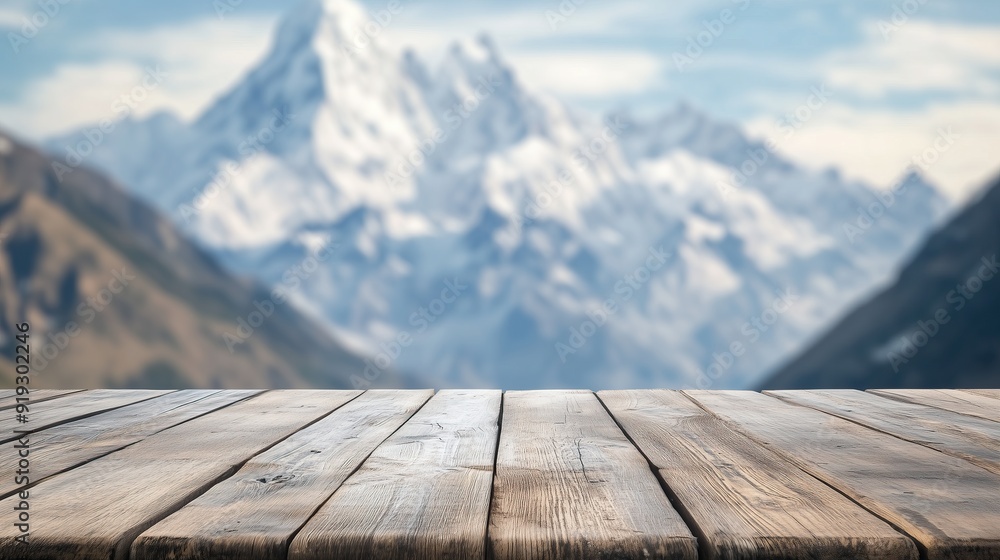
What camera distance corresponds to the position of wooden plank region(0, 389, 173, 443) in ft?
11.0

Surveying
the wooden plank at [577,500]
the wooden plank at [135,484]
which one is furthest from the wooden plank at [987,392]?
the wooden plank at [135,484]

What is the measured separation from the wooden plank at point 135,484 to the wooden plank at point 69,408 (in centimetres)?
56

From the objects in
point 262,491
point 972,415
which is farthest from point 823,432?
point 262,491

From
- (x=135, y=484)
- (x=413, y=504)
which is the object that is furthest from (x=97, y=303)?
(x=413, y=504)

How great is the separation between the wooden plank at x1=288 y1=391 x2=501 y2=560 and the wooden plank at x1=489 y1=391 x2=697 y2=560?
2.3 inches

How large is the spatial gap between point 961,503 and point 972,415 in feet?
5.75

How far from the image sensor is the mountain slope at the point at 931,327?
131 meters

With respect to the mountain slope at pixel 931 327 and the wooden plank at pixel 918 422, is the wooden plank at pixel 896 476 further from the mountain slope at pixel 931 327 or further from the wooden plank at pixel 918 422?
the mountain slope at pixel 931 327

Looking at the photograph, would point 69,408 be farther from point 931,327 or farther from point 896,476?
point 931,327

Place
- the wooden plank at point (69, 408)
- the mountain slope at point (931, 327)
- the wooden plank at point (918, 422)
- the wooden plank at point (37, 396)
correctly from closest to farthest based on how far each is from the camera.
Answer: the wooden plank at point (918, 422) < the wooden plank at point (69, 408) < the wooden plank at point (37, 396) < the mountain slope at point (931, 327)

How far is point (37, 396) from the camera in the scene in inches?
170

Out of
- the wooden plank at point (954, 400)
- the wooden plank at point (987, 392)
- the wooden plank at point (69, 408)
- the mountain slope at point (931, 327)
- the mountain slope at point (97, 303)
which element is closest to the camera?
the wooden plank at point (69, 408)

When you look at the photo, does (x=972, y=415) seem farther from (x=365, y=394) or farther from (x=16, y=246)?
(x=16, y=246)

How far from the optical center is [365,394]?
4359 mm
